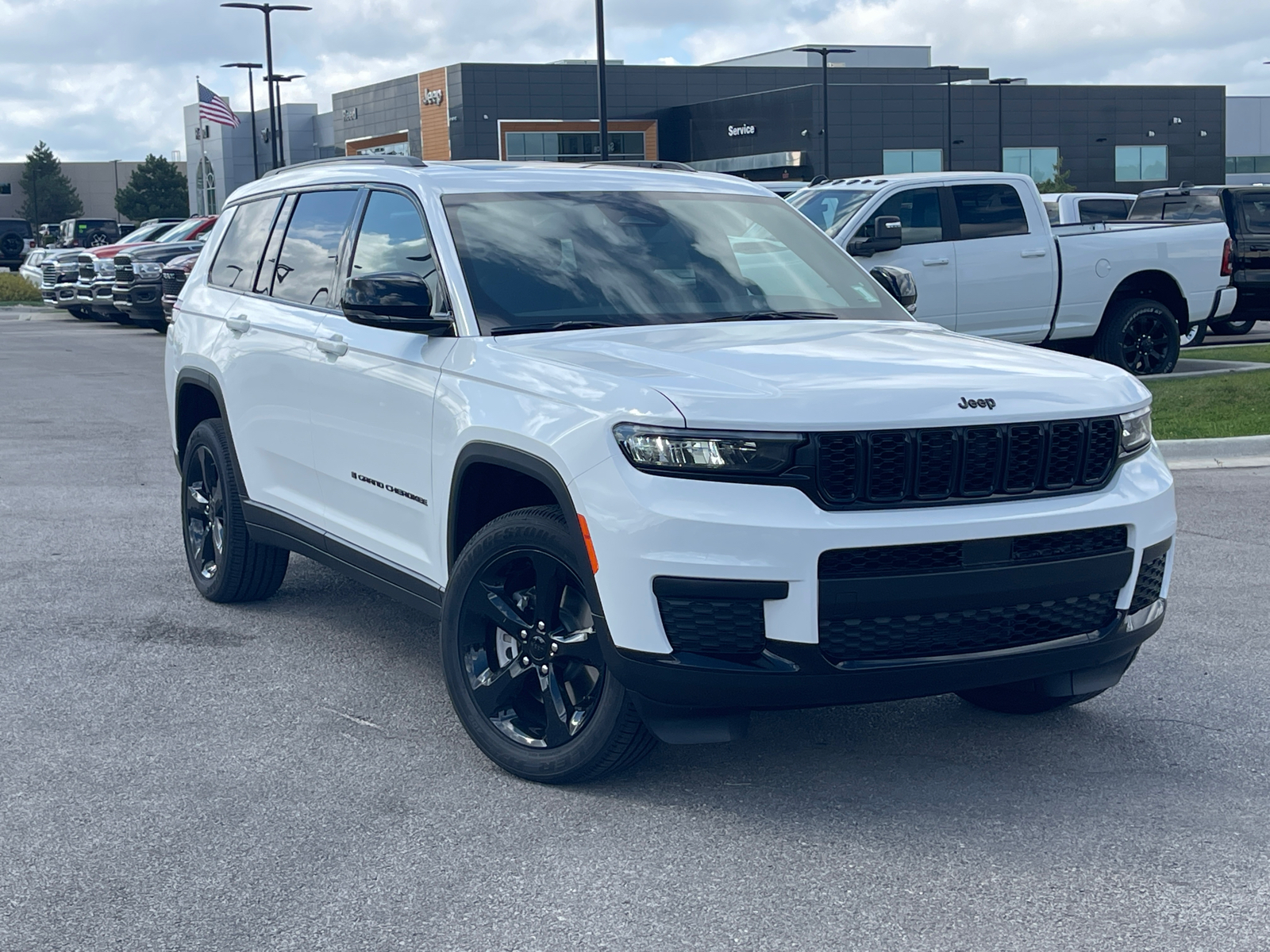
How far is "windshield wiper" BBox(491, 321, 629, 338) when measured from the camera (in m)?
4.96

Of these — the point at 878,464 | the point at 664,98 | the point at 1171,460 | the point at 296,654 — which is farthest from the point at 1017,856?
the point at 664,98

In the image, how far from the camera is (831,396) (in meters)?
4.06

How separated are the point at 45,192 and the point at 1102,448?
13767cm

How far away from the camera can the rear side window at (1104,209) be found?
2523 cm

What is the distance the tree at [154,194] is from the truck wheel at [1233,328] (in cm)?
10699

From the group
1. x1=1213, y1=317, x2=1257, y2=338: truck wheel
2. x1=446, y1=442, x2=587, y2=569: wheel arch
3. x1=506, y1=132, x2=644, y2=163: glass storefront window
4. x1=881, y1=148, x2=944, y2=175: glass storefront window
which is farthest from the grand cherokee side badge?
x1=506, y1=132, x2=644, y2=163: glass storefront window

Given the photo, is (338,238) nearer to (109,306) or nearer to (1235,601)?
(1235,601)

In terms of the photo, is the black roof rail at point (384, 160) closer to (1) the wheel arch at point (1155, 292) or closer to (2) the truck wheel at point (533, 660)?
(2) the truck wheel at point (533, 660)

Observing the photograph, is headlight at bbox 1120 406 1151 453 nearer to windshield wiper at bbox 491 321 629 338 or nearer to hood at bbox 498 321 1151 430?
hood at bbox 498 321 1151 430

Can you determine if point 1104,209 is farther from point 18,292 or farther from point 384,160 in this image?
point 18,292

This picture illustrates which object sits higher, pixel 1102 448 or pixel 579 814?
pixel 1102 448

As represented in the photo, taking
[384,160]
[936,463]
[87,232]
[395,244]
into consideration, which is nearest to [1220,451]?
[384,160]

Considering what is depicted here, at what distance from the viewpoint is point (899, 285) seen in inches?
248

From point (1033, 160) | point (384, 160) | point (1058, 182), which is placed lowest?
point (384, 160)
